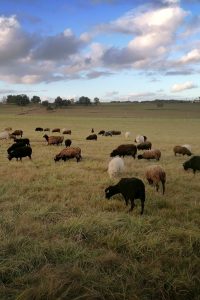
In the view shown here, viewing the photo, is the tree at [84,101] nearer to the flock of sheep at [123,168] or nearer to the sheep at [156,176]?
the flock of sheep at [123,168]

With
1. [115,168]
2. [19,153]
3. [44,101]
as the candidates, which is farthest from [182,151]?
[44,101]

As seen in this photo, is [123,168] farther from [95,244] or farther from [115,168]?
[95,244]

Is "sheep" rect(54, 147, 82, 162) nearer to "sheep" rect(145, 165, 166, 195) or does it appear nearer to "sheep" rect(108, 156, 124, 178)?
"sheep" rect(108, 156, 124, 178)

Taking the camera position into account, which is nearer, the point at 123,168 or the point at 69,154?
the point at 123,168

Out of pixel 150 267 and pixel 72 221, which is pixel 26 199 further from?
pixel 150 267

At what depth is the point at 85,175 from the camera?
656 inches

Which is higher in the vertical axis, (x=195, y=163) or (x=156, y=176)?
(x=156, y=176)

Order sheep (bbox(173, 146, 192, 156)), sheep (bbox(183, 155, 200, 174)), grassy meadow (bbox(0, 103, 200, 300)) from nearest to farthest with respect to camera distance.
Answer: grassy meadow (bbox(0, 103, 200, 300)) → sheep (bbox(183, 155, 200, 174)) → sheep (bbox(173, 146, 192, 156))

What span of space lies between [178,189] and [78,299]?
29.6ft

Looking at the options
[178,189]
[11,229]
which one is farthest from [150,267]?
[178,189]

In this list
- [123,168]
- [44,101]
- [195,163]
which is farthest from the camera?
[44,101]

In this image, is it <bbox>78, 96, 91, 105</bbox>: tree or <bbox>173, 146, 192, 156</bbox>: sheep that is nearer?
<bbox>173, 146, 192, 156</bbox>: sheep

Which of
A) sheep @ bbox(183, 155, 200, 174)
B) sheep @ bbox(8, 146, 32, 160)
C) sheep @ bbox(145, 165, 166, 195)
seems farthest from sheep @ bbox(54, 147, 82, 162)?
sheep @ bbox(145, 165, 166, 195)

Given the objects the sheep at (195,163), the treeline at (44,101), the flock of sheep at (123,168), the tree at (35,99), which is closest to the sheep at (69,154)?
the flock of sheep at (123,168)
